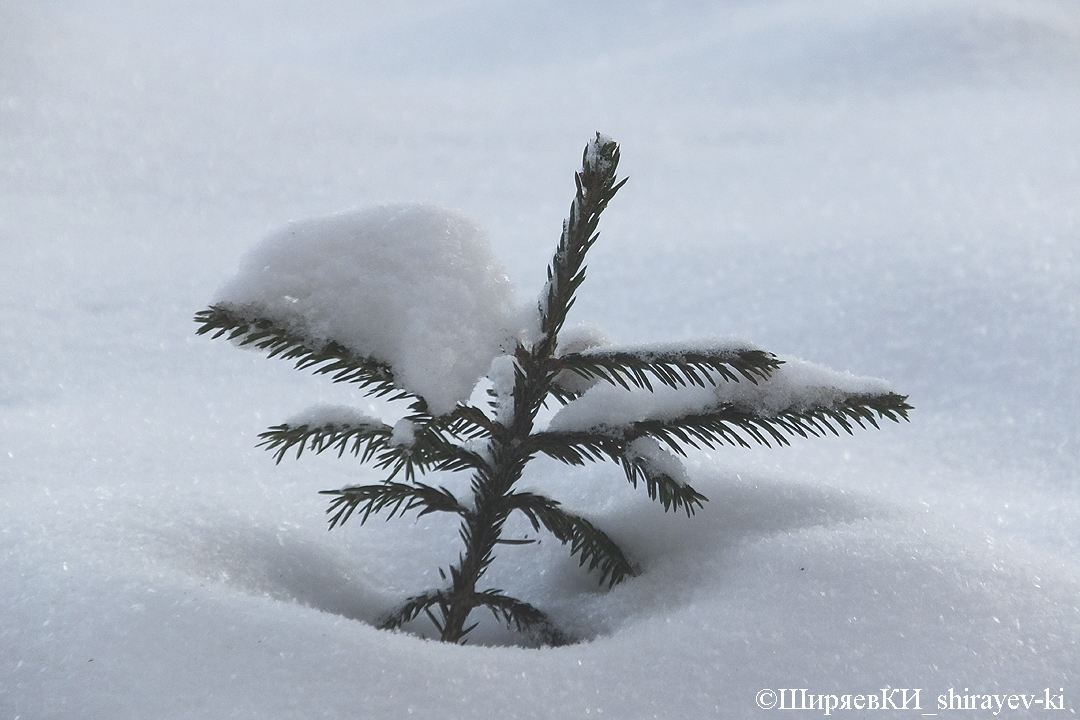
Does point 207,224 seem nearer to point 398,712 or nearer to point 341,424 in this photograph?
point 341,424

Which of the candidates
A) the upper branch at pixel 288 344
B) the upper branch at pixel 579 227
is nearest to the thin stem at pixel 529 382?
the upper branch at pixel 579 227

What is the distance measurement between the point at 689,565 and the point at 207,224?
7.93 ft

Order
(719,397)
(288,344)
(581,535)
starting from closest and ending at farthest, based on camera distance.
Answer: (288,344) < (719,397) < (581,535)

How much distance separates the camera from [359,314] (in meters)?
1.00

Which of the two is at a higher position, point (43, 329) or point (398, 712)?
point (43, 329)

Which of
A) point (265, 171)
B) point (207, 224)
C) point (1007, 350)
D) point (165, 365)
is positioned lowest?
point (165, 365)

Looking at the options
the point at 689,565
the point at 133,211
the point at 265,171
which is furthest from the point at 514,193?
the point at 689,565

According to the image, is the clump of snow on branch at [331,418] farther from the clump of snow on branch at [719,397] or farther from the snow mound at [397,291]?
the clump of snow on branch at [719,397]

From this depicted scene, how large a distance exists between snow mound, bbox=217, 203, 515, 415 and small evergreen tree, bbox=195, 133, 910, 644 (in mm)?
23

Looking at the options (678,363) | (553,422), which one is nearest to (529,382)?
(553,422)

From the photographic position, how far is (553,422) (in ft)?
3.63

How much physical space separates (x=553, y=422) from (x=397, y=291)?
24 cm

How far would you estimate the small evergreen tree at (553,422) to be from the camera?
3.25 feet

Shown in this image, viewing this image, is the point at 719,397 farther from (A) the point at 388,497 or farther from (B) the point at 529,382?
(A) the point at 388,497
